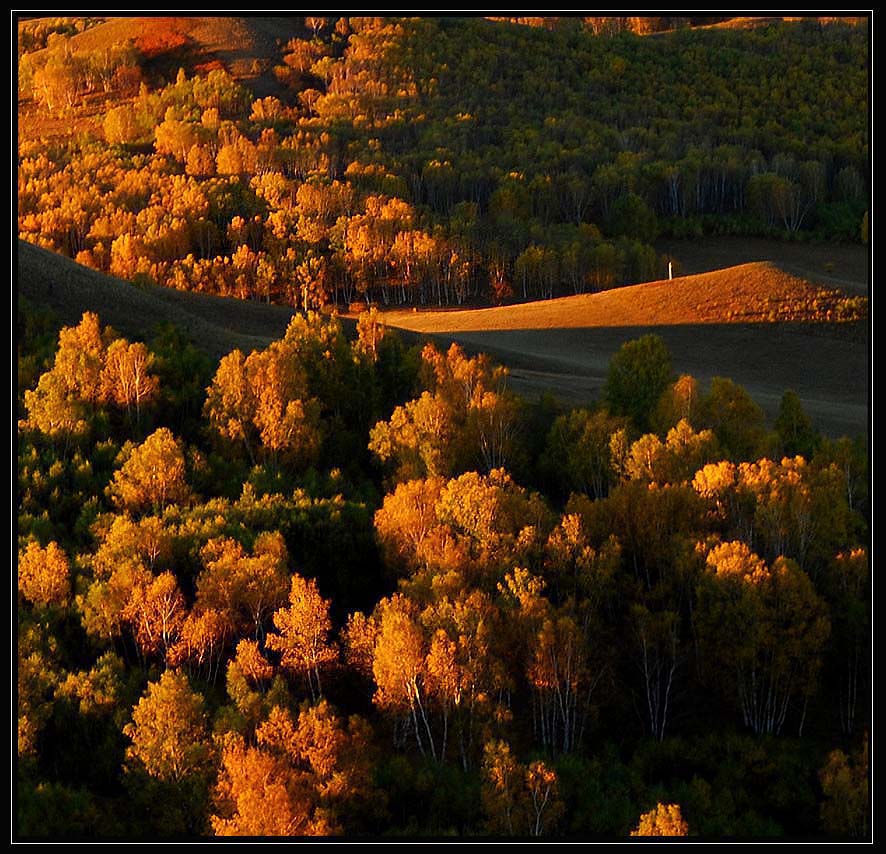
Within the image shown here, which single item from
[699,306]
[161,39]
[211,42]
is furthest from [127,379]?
[161,39]

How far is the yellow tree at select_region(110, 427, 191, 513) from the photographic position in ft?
151

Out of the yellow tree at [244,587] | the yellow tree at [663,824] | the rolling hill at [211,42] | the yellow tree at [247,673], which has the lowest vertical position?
the yellow tree at [663,824]

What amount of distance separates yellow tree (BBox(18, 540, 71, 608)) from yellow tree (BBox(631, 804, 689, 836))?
19.3 metres

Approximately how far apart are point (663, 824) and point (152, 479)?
24.8 meters

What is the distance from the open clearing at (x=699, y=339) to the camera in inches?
2708

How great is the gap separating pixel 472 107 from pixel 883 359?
488 ft

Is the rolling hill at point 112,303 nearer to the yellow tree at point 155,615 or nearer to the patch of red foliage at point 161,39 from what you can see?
the yellow tree at point 155,615

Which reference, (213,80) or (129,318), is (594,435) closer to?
(129,318)

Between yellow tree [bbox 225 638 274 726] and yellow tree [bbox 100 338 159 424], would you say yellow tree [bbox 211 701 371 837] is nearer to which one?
yellow tree [bbox 225 638 274 726]

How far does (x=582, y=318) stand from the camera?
9000cm

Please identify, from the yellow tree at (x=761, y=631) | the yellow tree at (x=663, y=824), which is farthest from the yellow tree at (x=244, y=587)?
the yellow tree at (x=663, y=824)

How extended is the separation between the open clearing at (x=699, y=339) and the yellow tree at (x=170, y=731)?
102 ft

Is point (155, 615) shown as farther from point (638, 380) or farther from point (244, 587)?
point (638, 380)

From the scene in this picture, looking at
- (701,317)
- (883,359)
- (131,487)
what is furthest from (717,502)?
(701,317)
